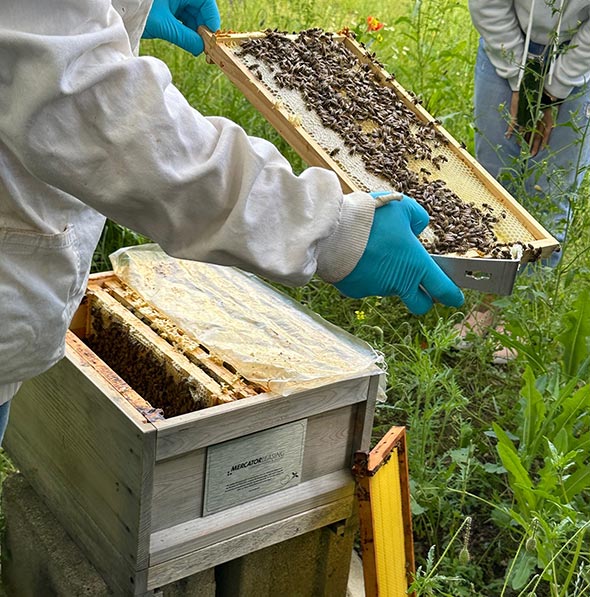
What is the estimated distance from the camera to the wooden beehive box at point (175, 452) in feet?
7.09

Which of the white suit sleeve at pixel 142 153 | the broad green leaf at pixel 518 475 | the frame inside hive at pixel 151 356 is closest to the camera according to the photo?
the white suit sleeve at pixel 142 153

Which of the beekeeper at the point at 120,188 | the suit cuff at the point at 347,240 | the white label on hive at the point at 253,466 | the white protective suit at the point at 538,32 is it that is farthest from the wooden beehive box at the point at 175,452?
the white protective suit at the point at 538,32

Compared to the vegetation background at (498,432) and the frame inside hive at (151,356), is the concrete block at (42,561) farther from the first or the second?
the vegetation background at (498,432)

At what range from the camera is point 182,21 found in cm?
364

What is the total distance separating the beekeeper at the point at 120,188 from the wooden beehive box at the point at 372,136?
955 mm

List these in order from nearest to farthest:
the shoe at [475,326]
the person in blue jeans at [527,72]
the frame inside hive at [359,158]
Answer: the frame inside hive at [359,158] → the shoe at [475,326] → the person in blue jeans at [527,72]

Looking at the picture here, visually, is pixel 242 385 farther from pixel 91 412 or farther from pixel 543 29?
pixel 543 29

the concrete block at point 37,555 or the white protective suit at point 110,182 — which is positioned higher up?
the white protective suit at point 110,182

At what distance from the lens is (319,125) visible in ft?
11.1

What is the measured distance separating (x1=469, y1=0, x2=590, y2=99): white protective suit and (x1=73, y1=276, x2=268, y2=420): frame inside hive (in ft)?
7.36

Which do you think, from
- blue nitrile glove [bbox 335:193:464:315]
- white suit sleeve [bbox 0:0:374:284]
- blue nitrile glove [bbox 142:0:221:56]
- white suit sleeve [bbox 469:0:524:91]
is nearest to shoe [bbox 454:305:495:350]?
white suit sleeve [bbox 469:0:524:91]

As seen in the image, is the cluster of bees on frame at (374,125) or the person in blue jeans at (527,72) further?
the person in blue jeans at (527,72)

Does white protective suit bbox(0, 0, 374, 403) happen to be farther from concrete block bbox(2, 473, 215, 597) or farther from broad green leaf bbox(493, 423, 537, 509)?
broad green leaf bbox(493, 423, 537, 509)

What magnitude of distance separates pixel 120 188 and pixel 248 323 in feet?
3.70
